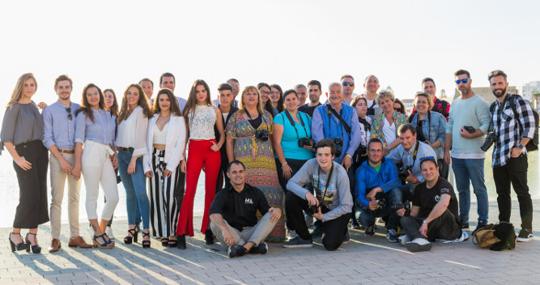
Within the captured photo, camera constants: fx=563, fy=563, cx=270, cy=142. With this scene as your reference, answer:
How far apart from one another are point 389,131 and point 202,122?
258 cm

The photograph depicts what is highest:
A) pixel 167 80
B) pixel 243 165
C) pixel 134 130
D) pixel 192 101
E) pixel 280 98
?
pixel 167 80

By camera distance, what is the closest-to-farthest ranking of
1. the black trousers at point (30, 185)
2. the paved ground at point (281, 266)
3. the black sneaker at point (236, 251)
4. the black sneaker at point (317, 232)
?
the paved ground at point (281, 266) → the black sneaker at point (236, 251) → the black trousers at point (30, 185) → the black sneaker at point (317, 232)

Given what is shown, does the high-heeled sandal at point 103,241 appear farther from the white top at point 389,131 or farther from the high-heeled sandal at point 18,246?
the white top at point 389,131

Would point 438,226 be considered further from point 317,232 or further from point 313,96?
point 313,96

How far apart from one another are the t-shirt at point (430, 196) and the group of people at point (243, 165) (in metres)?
0.01

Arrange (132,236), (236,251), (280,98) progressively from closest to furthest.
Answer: (236,251) → (132,236) → (280,98)

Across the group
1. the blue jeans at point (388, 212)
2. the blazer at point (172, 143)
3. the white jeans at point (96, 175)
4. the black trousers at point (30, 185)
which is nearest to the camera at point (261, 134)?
the blazer at point (172, 143)

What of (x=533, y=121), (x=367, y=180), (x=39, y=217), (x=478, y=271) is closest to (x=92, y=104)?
(x=39, y=217)

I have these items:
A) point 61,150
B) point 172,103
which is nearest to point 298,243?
point 172,103

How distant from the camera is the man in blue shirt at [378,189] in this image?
270 inches

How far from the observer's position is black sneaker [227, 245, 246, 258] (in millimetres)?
5824

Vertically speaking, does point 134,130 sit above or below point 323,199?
above

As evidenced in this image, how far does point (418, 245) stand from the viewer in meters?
6.08

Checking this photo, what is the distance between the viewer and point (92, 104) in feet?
21.2
